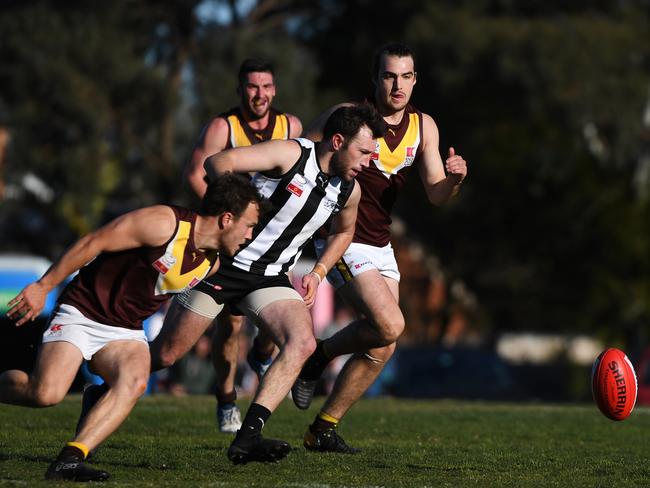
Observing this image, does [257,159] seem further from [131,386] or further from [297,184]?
[131,386]

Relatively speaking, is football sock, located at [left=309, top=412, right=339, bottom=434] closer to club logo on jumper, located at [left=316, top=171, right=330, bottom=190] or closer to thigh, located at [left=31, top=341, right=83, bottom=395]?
club logo on jumper, located at [left=316, top=171, right=330, bottom=190]

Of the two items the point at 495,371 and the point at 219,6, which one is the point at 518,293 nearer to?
the point at 219,6

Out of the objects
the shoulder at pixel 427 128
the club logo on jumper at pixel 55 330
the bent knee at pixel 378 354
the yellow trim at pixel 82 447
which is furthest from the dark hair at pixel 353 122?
the yellow trim at pixel 82 447

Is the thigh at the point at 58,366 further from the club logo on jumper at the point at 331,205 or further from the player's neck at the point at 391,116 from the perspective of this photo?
the player's neck at the point at 391,116

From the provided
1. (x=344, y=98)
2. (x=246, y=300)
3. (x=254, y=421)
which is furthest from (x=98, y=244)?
(x=344, y=98)

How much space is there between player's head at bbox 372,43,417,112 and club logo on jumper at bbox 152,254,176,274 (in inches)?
99.3

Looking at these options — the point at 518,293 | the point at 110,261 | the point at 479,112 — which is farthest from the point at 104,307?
the point at 518,293

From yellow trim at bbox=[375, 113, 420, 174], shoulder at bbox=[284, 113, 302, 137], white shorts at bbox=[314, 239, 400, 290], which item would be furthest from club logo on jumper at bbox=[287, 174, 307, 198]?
shoulder at bbox=[284, 113, 302, 137]

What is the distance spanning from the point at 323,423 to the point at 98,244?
8.57ft

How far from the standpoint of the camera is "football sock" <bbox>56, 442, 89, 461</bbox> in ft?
22.7

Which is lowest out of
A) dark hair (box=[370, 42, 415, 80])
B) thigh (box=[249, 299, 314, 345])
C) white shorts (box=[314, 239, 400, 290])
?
thigh (box=[249, 299, 314, 345])

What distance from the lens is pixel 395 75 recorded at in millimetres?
9094

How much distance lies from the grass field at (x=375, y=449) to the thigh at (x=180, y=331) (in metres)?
0.68

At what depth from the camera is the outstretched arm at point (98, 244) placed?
691cm
